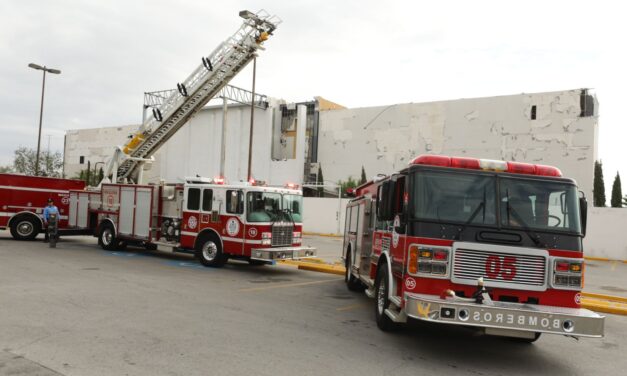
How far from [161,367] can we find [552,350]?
5.29 metres

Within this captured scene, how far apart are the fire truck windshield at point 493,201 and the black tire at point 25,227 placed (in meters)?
18.7

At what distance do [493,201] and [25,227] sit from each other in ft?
64.0

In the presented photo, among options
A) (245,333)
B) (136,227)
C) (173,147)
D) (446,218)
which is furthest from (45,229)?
(173,147)

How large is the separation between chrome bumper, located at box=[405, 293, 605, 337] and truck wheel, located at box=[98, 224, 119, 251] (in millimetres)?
14646

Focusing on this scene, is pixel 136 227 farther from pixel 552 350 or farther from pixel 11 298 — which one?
pixel 552 350

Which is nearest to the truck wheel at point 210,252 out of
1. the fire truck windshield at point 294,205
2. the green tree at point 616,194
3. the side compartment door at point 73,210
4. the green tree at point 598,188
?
the fire truck windshield at point 294,205

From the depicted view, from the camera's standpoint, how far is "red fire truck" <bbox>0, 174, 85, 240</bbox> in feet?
65.1

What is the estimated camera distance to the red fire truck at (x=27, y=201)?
65.1 ft

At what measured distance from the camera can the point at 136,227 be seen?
56.1 ft

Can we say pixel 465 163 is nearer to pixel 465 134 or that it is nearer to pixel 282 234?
pixel 282 234

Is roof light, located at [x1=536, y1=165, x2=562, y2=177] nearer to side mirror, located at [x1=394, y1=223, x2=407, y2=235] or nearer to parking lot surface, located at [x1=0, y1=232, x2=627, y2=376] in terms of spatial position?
side mirror, located at [x1=394, y1=223, x2=407, y2=235]

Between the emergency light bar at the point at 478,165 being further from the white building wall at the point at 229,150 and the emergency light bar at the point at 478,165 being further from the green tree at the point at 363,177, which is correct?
the white building wall at the point at 229,150

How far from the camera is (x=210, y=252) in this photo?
14.8 metres

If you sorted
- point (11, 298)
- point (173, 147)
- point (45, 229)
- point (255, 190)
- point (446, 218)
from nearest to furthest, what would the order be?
1. point (446, 218)
2. point (11, 298)
3. point (255, 190)
4. point (45, 229)
5. point (173, 147)
